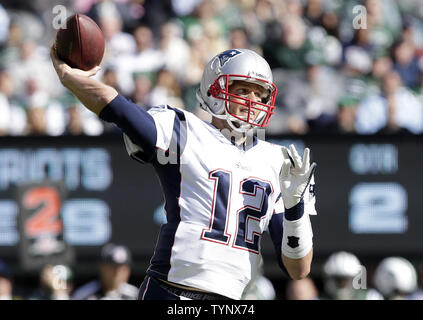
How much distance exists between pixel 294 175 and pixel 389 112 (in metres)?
5.63

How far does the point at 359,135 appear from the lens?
8352 mm

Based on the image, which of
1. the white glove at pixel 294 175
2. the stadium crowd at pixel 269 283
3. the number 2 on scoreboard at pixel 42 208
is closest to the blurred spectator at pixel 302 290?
A: the stadium crowd at pixel 269 283

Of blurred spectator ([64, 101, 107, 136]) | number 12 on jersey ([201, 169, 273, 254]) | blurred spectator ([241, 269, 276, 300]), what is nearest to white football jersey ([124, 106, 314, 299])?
number 12 on jersey ([201, 169, 273, 254])

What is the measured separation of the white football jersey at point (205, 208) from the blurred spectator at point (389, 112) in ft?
17.4

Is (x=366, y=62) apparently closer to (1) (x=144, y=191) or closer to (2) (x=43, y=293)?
(1) (x=144, y=191)

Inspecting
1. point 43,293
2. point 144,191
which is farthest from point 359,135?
point 43,293

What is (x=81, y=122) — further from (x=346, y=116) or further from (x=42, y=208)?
(x=346, y=116)

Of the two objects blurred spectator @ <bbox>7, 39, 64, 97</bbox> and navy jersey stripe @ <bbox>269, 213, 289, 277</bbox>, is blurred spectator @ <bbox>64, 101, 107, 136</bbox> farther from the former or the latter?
navy jersey stripe @ <bbox>269, 213, 289, 277</bbox>

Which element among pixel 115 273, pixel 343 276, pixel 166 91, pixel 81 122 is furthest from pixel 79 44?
pixel 166 91

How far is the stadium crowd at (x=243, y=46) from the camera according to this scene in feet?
31.0

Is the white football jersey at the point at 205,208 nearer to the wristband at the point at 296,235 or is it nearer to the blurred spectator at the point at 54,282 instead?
the wristband at the point at 296,235

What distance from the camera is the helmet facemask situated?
4.14 m

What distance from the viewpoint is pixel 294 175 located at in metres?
3.96

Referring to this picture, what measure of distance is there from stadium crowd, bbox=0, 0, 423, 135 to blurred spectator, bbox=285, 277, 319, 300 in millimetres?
1733
